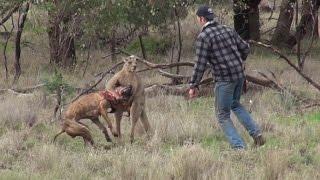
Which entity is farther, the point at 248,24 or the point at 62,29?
the point at 248,24

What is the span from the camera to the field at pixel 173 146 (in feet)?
23.9

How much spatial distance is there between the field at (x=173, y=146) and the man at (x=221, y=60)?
1.99 feet

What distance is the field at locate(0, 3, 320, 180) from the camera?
728 cm

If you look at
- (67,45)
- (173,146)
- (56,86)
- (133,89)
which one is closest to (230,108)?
(173,146)

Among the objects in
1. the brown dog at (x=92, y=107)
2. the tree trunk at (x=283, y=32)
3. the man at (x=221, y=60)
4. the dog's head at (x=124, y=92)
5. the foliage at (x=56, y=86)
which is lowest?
the tree trunk at (x=283, y=32)

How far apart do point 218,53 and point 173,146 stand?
1506mm

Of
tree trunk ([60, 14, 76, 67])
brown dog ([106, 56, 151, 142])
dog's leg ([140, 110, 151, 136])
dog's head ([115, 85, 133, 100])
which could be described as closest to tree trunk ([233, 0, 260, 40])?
tree trunk ([60, 14, 76, 67])

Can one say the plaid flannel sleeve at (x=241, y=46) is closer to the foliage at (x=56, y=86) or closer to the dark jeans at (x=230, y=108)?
the dark jeans at (x=230, y=108)

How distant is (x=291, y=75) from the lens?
16.0 metres

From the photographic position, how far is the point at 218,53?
8391 millimetres

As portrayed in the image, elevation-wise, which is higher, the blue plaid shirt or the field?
the blue plaid shirt

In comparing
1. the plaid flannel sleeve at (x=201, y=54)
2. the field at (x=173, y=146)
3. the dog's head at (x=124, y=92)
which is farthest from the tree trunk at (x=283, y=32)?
the plaid flannel sleeve at (x=201, y=54)

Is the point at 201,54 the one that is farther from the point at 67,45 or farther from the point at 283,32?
the point at 283,32

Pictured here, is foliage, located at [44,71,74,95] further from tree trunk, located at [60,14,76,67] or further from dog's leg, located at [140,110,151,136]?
tree trunk, located at [60,14,76,67]
